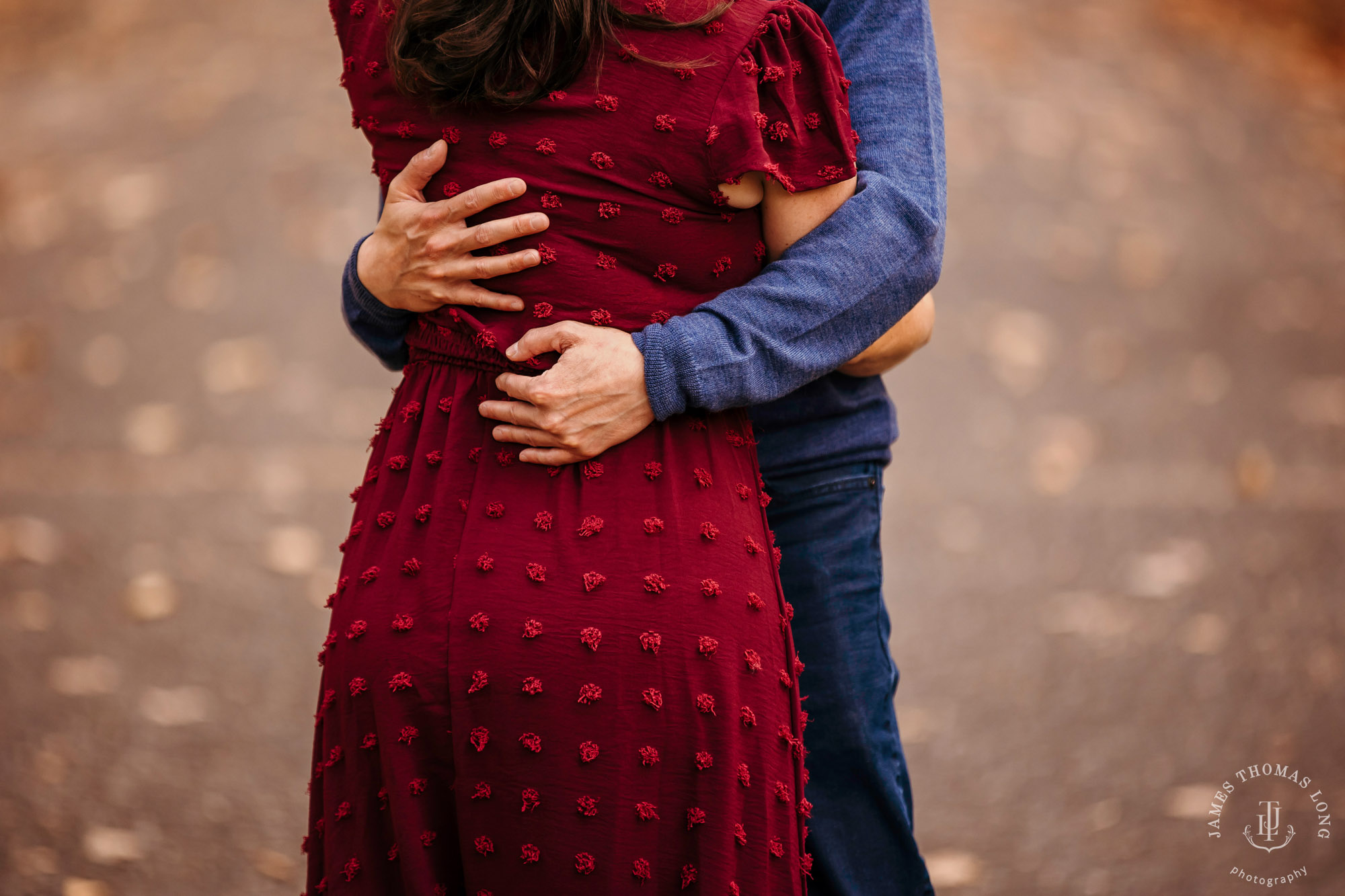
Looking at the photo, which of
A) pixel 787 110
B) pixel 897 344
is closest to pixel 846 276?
pixel 787 110

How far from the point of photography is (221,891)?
7.95ft

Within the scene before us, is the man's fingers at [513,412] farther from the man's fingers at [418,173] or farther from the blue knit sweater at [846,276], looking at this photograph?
the man's fingers at [418,173]

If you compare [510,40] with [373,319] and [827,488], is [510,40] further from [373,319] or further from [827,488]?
[827,488]

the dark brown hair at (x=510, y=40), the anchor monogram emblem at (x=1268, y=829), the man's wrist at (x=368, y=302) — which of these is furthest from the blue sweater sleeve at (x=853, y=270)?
the anchor monogram emblem at (x=1268, y=829)

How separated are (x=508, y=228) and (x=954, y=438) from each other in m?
3.47

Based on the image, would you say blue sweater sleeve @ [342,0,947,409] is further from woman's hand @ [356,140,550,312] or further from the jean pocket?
the jean pocket

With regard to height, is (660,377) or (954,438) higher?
(954,438)

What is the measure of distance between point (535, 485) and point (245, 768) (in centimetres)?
214

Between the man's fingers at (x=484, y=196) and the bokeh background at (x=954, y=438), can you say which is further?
the bokeh background at (x=954, y=438)

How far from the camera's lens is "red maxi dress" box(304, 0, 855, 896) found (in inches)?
40.7

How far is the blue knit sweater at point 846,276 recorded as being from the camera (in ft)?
3.59

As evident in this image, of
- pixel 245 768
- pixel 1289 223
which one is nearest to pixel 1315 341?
pixel 1289 223

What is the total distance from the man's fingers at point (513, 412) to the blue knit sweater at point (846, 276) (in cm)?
11

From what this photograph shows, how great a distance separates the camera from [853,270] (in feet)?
3.73
